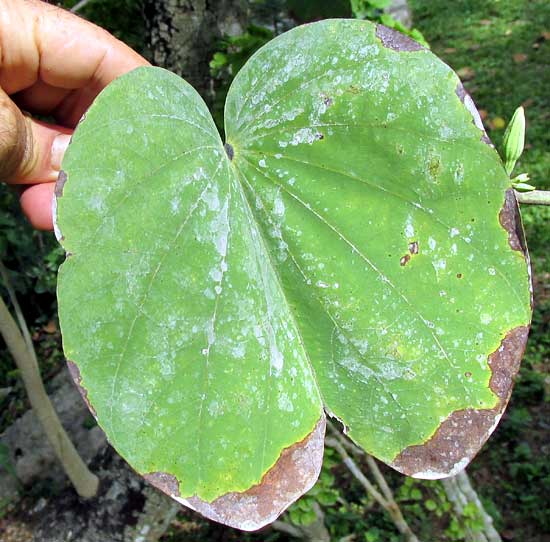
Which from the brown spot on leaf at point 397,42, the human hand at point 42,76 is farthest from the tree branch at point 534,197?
the human hand at point 42,76

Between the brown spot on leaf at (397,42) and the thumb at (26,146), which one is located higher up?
the brown spot on leaf at (397,42)

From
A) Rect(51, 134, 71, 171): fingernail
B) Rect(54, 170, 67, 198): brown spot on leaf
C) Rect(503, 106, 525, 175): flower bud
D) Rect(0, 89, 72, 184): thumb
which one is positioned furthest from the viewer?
Rect(51, 134, 71, 171): fingernail

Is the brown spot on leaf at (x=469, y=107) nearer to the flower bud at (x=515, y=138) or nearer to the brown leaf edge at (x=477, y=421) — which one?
the brown leaf edge at (x=477, y=421)

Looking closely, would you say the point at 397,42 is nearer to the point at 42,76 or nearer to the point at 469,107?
the point at 469,107

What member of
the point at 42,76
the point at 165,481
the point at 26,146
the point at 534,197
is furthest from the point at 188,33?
the point at 165,481

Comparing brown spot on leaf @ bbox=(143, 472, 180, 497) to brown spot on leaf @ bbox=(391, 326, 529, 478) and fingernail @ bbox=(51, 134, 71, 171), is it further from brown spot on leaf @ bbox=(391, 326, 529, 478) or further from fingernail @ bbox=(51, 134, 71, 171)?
fingernail @ bbox=(51, 134, 71, 171)

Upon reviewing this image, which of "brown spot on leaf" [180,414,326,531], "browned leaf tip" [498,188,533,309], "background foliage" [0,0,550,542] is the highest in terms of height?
"browned leaf tip" [498,188,533,309]

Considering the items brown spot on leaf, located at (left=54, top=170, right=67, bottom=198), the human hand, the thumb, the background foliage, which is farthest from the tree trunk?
brown spot on leaf, located at (left=54, top=170, right=67, bottom=198)
